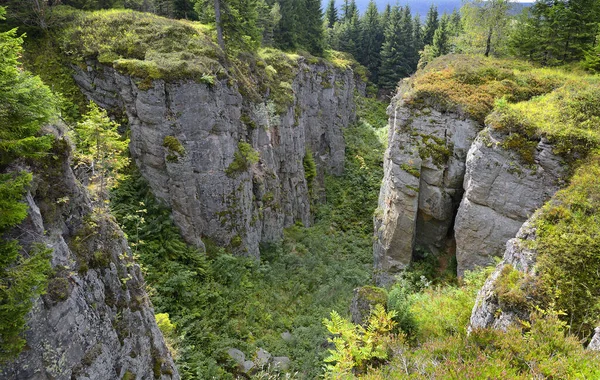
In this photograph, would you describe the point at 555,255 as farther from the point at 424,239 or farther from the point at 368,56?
the point at 368,56

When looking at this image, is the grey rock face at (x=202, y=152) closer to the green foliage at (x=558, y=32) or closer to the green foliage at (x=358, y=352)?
the green foliage at (x=358, y=352)

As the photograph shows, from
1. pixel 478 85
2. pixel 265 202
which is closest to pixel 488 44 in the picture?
pixel 478 85

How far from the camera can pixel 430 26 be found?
201ft

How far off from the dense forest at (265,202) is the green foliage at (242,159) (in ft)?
0.38

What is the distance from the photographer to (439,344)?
278 inches

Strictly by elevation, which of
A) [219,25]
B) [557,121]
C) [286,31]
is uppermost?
[286,31]

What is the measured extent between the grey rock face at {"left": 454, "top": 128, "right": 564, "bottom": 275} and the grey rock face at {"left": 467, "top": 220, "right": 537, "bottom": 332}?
12.6ft

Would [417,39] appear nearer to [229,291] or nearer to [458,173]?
[458,173]

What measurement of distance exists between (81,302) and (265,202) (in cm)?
1520

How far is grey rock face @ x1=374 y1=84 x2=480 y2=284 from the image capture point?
16188mm

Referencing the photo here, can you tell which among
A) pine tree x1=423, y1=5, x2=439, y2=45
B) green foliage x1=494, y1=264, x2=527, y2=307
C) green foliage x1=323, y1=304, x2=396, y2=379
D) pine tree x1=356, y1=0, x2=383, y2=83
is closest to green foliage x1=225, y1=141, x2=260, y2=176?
green foliage x1=323, y1=304, x2=396, y2=379

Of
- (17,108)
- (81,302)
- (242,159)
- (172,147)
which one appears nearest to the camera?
(17,108)

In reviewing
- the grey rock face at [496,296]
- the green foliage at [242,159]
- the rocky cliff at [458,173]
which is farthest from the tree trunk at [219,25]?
the grey rock face at [496,296]

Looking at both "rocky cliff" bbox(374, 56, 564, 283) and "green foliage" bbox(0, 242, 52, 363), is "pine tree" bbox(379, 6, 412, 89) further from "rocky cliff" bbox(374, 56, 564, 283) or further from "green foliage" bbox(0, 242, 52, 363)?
"green foliage" bbox(0, 242, 52, 363)
